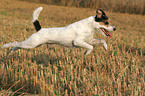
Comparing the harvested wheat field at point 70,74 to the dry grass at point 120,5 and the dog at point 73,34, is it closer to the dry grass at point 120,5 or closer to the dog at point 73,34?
the dog at point 73,34

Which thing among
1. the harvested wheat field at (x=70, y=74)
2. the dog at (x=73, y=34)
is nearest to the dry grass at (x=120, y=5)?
the harvested wheat field at (x=70, y=74)

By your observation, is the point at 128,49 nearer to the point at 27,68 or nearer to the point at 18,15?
the point at 27,68

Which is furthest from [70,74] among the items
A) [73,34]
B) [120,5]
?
[120,5]

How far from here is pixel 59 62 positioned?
4.32 metres

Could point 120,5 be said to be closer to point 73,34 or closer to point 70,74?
point 70,74

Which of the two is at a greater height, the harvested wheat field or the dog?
the dog

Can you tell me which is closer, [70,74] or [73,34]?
[73,34]

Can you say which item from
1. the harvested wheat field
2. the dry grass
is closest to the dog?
the harvested wheat field

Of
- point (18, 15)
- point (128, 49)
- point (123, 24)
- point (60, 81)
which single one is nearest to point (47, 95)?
point (60, 81)

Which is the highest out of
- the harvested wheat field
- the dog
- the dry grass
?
the dry grass

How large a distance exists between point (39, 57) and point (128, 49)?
2.74m

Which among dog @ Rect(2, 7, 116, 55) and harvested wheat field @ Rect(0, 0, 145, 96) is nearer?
dog @ Rect(2, 7, 116, 55)

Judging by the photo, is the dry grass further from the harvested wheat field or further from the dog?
the dog

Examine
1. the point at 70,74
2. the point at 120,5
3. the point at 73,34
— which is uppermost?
the point at 120,5
